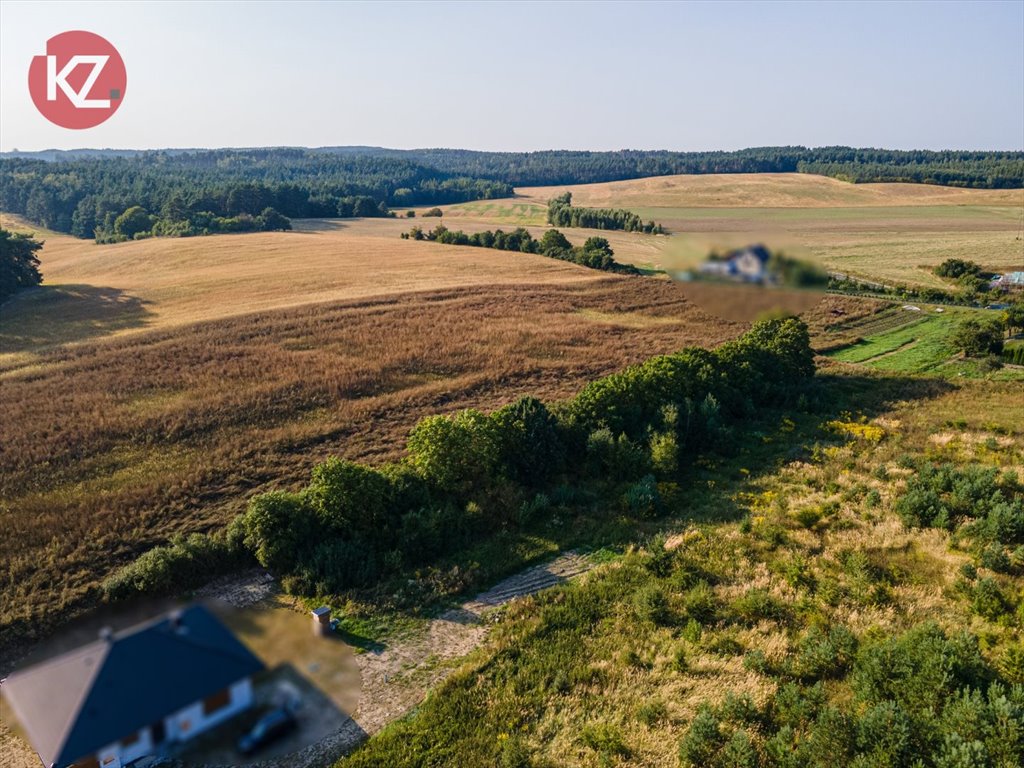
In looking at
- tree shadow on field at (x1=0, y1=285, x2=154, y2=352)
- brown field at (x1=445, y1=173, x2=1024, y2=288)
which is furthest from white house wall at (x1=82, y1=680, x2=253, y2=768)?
tree shadow on field at (x1=0, y1=285, x2=154, y2=352)

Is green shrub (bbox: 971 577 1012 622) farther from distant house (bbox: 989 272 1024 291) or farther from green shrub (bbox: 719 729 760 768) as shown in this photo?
distant house (bbox: 989 272 1024 291)

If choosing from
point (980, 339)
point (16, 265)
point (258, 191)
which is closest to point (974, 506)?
point (980, 339)

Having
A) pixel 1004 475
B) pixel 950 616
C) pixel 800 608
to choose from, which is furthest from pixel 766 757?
pixel 1004 475

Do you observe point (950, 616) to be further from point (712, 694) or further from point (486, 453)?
point (486, 453)

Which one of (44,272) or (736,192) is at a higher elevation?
(736,192)

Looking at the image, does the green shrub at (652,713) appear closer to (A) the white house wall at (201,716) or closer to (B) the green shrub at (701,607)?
(B) the green shrub at (701,607)
